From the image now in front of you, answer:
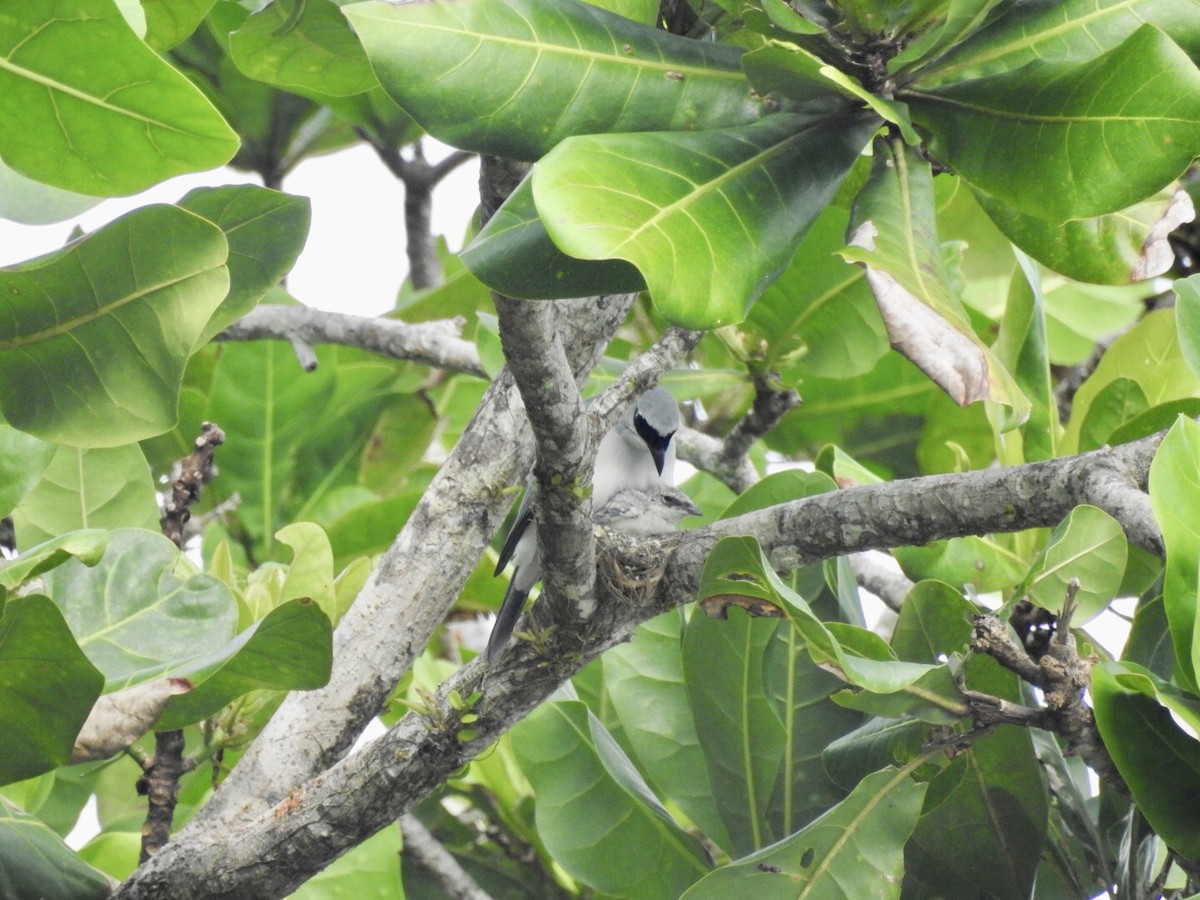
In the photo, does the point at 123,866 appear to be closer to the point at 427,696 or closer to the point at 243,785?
the point at 243,785

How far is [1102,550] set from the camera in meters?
1.37

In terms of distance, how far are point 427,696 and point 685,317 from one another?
0.79 meters

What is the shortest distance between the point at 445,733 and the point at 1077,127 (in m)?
1.11

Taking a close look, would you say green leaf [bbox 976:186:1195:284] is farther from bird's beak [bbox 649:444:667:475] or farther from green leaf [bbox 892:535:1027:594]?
bird's beak [bbox 649:444:667:475]

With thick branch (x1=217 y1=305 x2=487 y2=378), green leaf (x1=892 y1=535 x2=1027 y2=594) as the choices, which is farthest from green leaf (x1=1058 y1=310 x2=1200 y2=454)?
thick branch (x1=217 y1=305 x2=487 y2=378)

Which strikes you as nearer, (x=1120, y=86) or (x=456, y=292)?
(x=1120, y=86)

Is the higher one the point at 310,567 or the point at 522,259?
the point at 522,259

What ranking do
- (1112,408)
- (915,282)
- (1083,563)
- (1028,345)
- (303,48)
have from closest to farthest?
(915,282)
(1083,563)
(303,48)
(1028,345)
(1112,408)

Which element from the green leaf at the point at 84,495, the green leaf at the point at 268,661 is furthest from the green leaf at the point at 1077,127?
the green leaf at the point at 84,495

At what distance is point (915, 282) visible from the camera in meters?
1.16

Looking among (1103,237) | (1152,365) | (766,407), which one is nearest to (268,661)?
(1103,237)

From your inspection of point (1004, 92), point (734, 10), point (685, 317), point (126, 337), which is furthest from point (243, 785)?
point (1004, 92)

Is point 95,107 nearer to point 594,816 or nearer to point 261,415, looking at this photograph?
point 594,816

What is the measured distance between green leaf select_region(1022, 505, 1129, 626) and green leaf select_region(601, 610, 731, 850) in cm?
73
